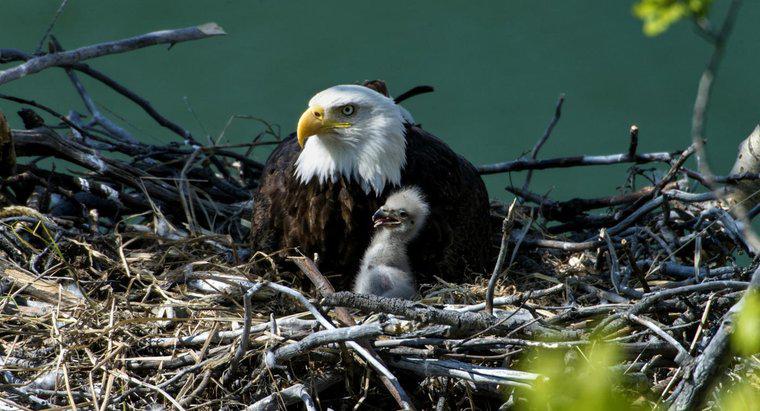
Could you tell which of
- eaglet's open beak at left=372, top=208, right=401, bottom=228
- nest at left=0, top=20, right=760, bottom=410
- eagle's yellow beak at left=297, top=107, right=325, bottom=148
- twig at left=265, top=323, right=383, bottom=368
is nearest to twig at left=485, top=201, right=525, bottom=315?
nest at left=0, top=20, right=760, bottom=410

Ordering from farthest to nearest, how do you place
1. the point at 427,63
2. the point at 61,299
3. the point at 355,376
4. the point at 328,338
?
the point at 427,63 < the point at 61,299 < the point at 355,376 < the point at 328,338

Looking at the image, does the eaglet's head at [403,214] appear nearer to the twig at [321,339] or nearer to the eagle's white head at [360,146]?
the eagle's white head at [360,146]

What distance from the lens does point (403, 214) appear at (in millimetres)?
3283

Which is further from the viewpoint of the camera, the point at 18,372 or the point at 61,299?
the point at 61,299

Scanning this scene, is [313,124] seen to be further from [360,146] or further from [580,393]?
[580,393]

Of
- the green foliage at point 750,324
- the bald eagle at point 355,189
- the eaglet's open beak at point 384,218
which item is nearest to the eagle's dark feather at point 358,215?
the bald eagle at point 355,189

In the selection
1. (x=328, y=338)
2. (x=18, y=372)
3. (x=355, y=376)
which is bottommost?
(x=18, y=372)

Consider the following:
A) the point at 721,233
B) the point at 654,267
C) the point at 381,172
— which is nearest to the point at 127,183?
the point at 381,172

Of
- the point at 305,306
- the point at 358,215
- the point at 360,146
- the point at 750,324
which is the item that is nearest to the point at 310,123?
the point at 360,146

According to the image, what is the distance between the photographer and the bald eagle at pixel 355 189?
3.42 m

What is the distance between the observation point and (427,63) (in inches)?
185

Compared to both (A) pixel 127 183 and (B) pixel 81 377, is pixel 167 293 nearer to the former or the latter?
(B) pixel 81 377

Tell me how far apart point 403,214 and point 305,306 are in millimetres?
658

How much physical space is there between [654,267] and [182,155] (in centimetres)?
204
